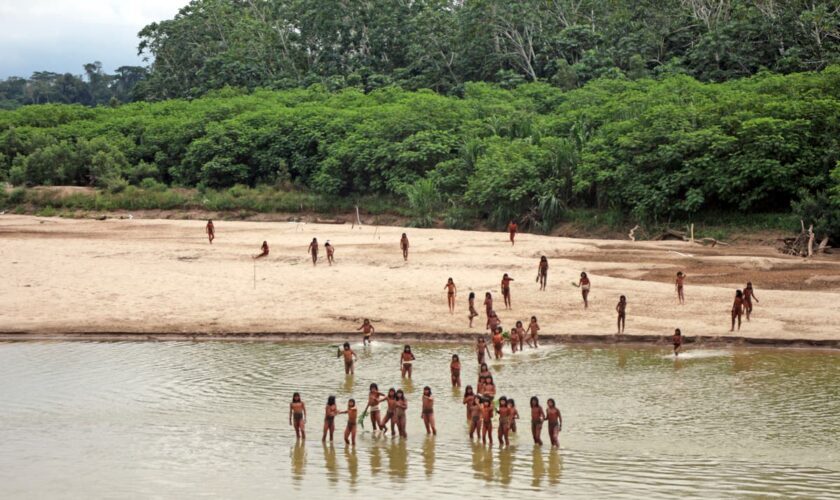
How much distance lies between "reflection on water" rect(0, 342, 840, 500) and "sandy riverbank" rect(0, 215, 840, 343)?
1.79 metres

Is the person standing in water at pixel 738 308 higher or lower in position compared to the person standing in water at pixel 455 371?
higher

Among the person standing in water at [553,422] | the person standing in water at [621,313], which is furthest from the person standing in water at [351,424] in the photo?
the person standing in water at [621,313]

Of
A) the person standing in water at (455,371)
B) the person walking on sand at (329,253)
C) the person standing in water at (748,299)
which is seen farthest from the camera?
the person walking on sand at (329,253)

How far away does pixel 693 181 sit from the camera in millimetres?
41938

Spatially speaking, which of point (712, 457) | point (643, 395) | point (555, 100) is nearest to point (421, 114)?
point (555, 100)

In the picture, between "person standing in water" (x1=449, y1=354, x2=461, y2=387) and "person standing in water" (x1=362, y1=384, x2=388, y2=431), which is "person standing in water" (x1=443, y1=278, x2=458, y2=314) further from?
"person standing in water" (x1=362, y1=384, x2=388, y2=431)

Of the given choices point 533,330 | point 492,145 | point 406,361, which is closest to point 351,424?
point 406,361

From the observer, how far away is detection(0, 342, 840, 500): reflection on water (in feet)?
51.9

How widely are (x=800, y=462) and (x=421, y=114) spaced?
40135 mm

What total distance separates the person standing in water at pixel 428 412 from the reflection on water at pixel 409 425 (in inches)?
9.7

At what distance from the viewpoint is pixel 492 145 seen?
50.1 meters

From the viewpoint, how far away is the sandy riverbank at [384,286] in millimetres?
26969

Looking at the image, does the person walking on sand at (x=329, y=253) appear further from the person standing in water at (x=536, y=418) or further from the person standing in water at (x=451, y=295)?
the person standing in water at (x=536, y=418)

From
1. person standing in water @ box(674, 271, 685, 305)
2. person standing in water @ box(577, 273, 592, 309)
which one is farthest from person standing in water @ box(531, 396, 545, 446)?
person standing in water @ box(674, 271, 685, 305)
